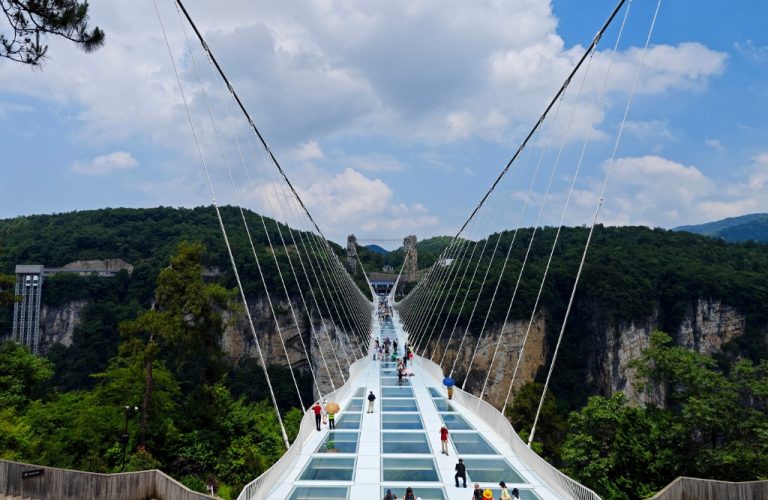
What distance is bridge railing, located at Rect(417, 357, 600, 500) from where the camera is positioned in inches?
276

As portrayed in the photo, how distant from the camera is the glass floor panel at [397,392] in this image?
16616 millimetres

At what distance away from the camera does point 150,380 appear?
16.5 metres

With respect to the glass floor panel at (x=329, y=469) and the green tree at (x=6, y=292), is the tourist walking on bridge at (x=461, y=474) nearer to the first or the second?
the glass floor panel at (x=329, y=469)

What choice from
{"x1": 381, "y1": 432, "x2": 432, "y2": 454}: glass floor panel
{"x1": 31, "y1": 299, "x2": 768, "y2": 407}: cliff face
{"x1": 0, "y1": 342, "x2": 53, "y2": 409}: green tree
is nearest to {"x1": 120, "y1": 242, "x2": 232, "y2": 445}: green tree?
{"x1": 0, "y1": 342, "x2": 53, "y2": 409}: green tree

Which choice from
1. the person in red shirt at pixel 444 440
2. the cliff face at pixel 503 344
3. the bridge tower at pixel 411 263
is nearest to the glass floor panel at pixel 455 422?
the person in red shirt at pixel 444 440

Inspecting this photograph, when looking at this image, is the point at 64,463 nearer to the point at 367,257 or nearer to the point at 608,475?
the point at 608,475

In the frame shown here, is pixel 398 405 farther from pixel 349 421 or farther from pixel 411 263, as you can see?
pixel 411 263

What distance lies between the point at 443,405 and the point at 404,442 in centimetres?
421

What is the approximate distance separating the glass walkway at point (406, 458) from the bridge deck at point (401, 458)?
0.02m

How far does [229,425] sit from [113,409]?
3.92 metres

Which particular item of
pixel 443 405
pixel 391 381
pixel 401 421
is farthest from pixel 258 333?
pixel 401 421

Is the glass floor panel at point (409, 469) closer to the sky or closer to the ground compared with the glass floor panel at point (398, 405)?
closer to the ground

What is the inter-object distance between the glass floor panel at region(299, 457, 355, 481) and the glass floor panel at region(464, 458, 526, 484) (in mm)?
2072

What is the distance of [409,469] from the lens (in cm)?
920
